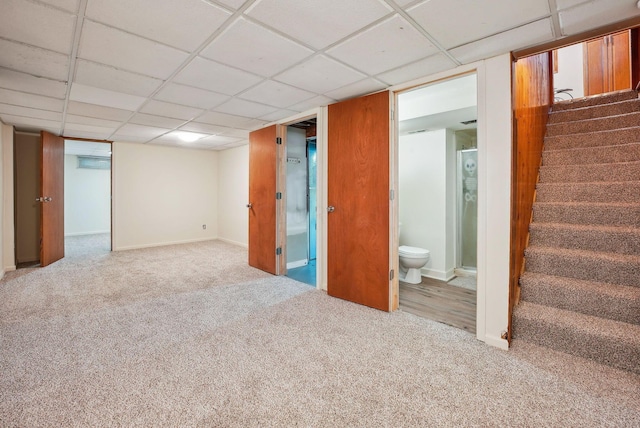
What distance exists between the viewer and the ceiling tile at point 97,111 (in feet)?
10.9

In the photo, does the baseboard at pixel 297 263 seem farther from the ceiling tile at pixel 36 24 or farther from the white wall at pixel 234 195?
the ceiling tile at pixel 36 24

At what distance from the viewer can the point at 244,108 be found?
3504 mm

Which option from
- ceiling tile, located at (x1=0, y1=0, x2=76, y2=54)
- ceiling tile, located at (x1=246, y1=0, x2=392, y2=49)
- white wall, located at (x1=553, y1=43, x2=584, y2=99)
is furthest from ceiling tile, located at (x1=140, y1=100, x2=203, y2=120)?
white wall, located at (x1=553, y1=43, x2=584, y2=99)

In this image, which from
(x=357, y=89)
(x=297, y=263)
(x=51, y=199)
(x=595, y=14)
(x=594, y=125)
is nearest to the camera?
(x=595, y=14)

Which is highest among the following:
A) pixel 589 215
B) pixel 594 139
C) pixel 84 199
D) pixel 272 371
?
pixel 594 139

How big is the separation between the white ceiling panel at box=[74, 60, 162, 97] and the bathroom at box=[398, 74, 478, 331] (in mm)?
2723

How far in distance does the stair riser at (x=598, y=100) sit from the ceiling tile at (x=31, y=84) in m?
5.81

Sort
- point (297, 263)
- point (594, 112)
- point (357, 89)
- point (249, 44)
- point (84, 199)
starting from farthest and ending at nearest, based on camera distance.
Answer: point (84, 199) < point (297, 263) < point (594, 112) < point (357, 89) < point (249, 44)

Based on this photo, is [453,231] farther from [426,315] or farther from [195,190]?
[195,190]

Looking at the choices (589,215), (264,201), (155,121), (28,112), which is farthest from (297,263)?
(28,112)

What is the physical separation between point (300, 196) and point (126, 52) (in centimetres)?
301

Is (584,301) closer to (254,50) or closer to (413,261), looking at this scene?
(413,261)

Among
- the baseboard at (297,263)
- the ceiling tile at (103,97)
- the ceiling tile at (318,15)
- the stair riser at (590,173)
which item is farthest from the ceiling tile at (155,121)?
the stair riser at (590,173)

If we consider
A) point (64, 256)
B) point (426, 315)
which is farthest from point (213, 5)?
point (64, 256)
